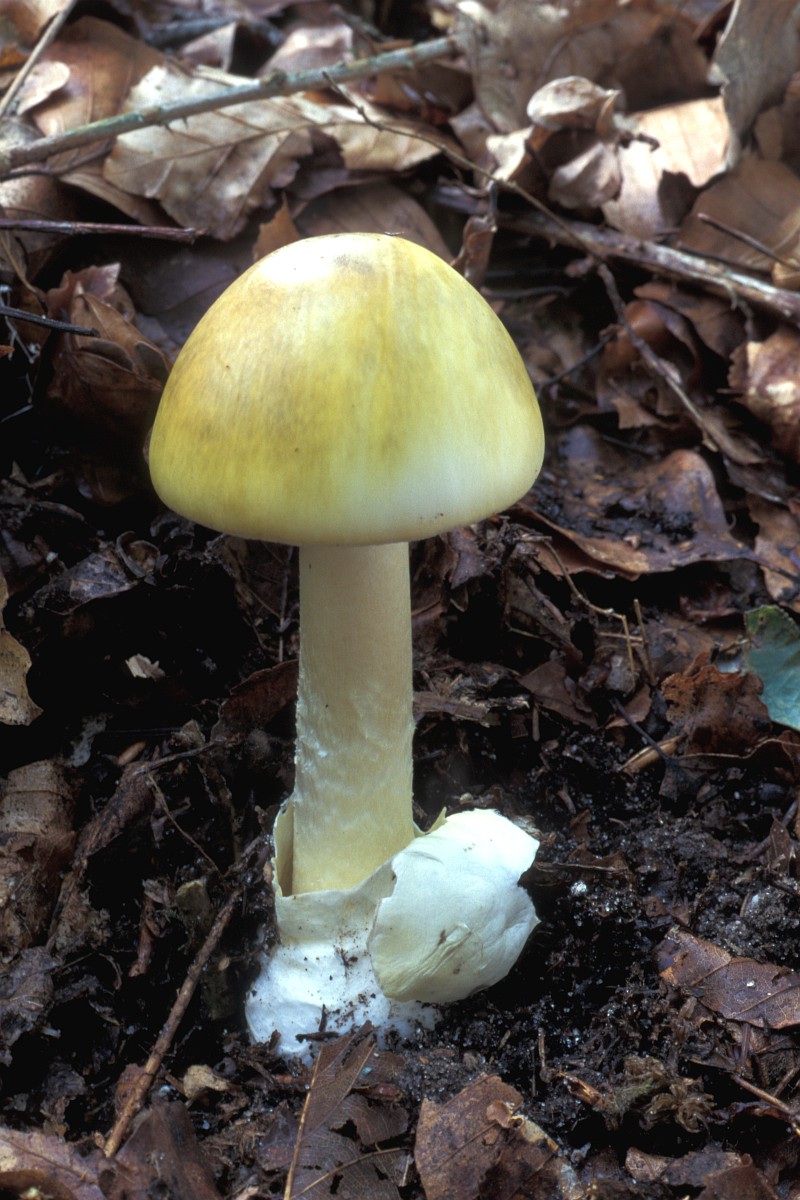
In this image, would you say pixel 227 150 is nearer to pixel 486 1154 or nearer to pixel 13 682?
pixel 13 682

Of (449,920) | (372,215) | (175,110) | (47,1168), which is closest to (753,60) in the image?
(372,215)

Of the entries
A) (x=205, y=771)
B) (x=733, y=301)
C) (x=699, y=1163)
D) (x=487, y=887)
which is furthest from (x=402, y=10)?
(x=699, y=1163)

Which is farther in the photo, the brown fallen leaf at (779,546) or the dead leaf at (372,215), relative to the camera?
the dead leaf at (372,215)

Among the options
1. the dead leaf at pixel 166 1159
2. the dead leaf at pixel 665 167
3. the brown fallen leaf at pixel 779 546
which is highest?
the dead leaf at pixel 665 167

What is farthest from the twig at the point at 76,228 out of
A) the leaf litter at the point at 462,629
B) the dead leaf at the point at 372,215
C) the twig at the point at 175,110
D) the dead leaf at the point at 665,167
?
the dead leaf at the point at 665,167

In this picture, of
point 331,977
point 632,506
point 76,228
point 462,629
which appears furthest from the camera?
point 632,506

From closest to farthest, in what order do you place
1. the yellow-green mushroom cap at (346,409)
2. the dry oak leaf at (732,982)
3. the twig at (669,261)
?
1. the yellow-green mushroom cap at (346,409)
2. the dry oak leaf at (732,982)
3. the twig at (669,261)

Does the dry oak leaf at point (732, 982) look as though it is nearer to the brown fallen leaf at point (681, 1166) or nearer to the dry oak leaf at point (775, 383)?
the brown fallen leaf at point (681, 1166)
